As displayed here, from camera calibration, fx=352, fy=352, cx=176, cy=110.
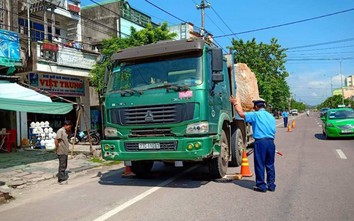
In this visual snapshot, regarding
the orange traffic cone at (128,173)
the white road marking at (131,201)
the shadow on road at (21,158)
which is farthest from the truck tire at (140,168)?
the shadow on road at (21,158)

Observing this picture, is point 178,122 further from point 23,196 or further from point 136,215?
point 23,196

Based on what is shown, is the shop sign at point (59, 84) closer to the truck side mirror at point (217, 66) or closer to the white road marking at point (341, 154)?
the truck side mirror at point (217, 66)

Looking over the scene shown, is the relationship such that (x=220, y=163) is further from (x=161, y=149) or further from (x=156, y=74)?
(x=156, y=74)

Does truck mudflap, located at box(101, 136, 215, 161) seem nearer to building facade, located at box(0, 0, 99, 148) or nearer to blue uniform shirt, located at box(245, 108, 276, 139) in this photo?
blue uniform shirt, located at box(245, 108, 276, 139)

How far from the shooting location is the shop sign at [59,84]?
1755 centimetres

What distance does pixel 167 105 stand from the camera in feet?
22.4

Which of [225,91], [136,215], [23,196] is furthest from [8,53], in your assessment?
[136,215]

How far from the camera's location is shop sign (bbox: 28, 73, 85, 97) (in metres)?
17.5

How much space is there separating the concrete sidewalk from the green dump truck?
8.83 ft

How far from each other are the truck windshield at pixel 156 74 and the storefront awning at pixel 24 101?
3116mm

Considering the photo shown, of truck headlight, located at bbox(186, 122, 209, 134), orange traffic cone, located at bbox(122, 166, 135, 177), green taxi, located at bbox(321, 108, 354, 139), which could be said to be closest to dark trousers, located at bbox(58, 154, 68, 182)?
orange traffic cone, located at bbox(122, 166, 135, 177)

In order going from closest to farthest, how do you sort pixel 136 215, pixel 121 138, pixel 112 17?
1. pixel 136 215
2. pixel 121 138
3. pixel 112 17

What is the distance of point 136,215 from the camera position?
515 centimetres

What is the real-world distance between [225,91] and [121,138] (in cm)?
274
